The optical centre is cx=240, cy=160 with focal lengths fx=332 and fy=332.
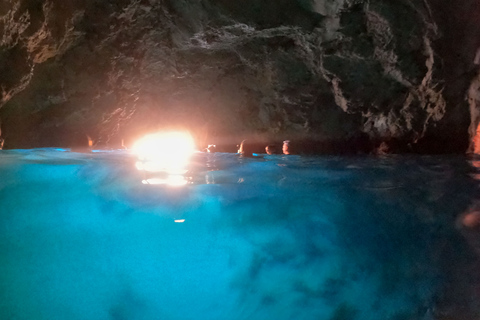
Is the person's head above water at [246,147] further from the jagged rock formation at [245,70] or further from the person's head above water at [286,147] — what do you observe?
the person's head above water at [286,147]

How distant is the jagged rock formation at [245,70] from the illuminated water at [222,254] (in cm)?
260

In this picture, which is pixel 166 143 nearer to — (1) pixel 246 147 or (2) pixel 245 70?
(1) pixel 246 147

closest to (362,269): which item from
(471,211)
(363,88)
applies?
(471,211)

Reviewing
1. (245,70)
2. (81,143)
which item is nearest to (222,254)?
(245,70)

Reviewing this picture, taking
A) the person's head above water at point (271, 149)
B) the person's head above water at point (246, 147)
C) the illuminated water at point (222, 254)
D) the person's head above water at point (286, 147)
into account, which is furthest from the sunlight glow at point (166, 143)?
the illuminated water at point (222, 254)

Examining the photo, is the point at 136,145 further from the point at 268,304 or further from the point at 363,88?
the point at 268,304

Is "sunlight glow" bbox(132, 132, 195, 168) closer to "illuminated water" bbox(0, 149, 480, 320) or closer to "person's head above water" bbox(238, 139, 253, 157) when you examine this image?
"person's head above water" bbox(238, 139, 253, 157)

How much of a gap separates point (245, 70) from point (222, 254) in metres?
4.88

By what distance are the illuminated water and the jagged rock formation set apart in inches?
102

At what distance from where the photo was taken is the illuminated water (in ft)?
9.92

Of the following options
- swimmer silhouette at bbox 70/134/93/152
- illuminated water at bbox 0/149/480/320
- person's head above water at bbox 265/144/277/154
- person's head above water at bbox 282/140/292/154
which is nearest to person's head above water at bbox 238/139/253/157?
person's head above water at bbox 265/144/277/154

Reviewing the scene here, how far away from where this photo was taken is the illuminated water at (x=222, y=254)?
302 centimetres

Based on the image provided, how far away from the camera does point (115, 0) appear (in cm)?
502

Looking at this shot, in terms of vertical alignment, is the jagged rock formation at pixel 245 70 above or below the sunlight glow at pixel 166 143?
above
